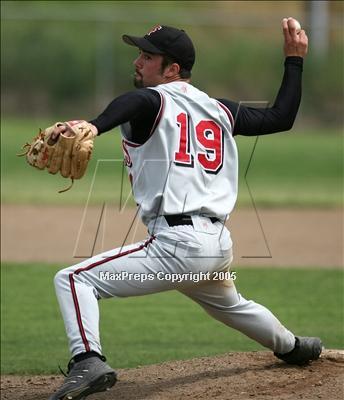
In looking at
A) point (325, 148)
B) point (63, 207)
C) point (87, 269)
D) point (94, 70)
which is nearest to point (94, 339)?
point (87, 269)

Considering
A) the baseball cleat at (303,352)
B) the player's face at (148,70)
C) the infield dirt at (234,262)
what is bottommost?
the infield dirt at (234,262)

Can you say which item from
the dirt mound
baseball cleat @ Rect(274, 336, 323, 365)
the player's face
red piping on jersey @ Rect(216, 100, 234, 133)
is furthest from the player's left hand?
the dirt mound

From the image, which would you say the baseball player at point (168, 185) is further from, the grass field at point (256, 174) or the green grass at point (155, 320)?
the grass field at point (256, 174)

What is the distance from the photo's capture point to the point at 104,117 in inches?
167

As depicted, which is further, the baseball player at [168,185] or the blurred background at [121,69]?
the blurred background at [121,69]

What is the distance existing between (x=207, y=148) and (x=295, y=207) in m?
8.98

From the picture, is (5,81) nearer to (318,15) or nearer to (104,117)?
(318,15)

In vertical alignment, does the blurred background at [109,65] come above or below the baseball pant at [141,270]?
below

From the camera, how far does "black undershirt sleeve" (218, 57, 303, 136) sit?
4.84 metres

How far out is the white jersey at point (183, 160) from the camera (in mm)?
4512

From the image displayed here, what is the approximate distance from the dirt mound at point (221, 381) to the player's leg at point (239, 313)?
7.8 inches

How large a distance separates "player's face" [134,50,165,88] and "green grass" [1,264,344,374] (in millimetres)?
2164

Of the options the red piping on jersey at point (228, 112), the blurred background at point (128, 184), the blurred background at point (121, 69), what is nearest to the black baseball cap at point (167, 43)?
the red piping on jersey at point (228, 112)

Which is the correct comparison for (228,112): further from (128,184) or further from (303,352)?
(128,184)
